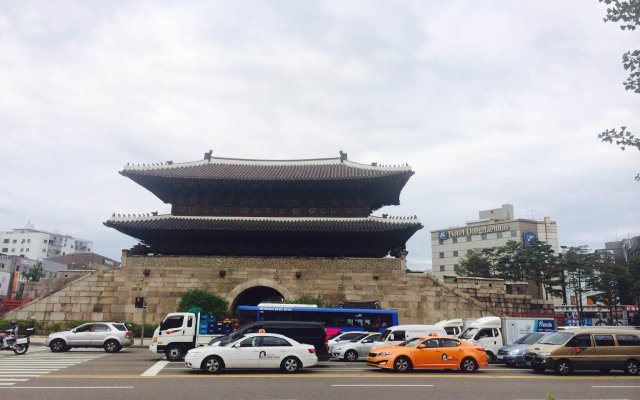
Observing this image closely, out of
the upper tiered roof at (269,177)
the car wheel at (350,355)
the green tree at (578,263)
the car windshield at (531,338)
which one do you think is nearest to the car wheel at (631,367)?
the car windshield at (531,338)

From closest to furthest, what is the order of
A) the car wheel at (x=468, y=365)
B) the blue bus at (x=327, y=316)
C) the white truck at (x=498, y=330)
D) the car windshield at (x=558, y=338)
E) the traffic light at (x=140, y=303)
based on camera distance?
the car wheel at (x=468, y=365), the car windshield at (x=558, y=338), the white truck at (x=498, y=330), the blue bus at (x=327, y=316), the traffic light at (x=140, y=303)

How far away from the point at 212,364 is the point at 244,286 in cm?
1593

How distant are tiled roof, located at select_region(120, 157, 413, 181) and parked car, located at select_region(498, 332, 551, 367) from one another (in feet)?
47.5

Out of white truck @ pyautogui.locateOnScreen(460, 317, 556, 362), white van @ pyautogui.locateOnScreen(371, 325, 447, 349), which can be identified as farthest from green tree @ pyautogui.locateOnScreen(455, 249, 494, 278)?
white van @ pyautogui.locateOnScreen(371, 325, 447, 349)

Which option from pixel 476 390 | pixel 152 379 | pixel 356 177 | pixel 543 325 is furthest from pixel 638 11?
pixel 356 177

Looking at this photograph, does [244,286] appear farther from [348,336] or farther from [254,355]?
[254,355]

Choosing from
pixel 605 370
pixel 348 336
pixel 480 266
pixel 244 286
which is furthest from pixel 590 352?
pixel 480 266

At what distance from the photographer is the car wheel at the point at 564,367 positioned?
604 inches

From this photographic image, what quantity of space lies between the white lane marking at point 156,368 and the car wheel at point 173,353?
57cm

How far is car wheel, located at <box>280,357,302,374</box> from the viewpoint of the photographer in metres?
14.8

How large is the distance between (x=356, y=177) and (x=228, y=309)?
1213 cm

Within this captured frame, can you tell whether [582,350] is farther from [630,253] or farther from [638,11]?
[630,253]

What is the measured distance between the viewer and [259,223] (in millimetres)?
31047

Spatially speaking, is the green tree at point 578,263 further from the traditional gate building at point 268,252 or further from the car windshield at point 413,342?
the car windshield at point 413,342
